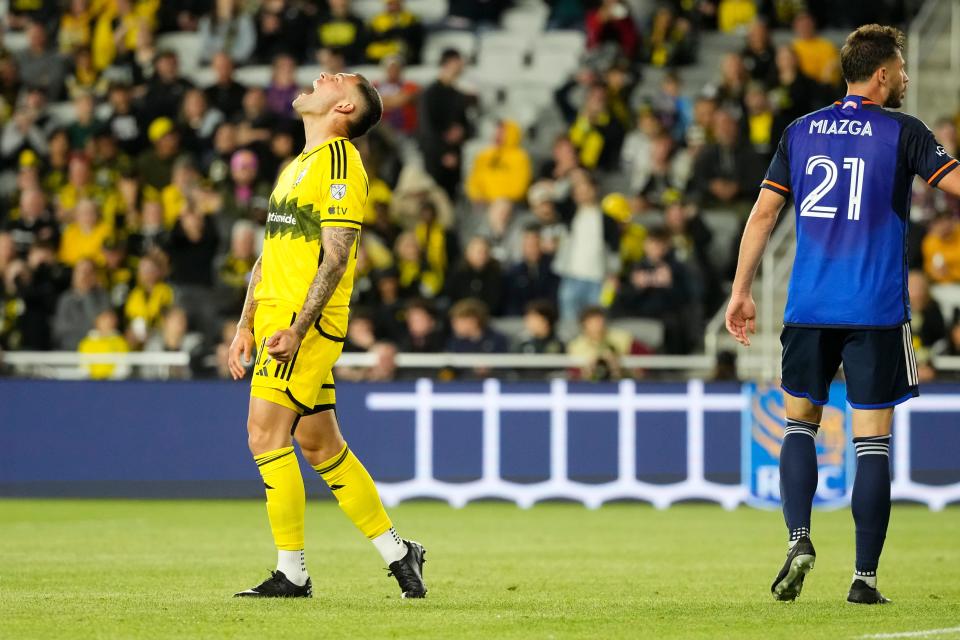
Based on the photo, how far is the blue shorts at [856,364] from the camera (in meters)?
7.15

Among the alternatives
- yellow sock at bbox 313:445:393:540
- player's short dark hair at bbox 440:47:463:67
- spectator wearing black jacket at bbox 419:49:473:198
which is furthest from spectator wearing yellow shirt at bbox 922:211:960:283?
yellow sock at bbox 313:445:393:540

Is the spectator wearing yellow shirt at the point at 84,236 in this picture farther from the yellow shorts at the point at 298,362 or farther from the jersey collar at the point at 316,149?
the yellow shorts at the point at 298,362

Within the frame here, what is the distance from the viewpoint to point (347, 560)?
9.84 metres

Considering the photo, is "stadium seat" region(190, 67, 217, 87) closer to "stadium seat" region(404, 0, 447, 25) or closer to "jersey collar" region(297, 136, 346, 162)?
"stadium seat" region(404, 0, 447, 25)

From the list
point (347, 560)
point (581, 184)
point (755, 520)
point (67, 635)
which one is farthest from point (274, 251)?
point (581, 184)

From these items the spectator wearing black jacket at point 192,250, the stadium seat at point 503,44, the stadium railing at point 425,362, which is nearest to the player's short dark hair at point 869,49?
the stadium railing at point 425,362

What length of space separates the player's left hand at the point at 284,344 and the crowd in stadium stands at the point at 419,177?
8515 millimetres

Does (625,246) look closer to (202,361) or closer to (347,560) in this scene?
(202,361)

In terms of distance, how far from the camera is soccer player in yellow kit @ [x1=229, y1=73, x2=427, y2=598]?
23.4ft

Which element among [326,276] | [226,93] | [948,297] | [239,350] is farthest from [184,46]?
[326,276]

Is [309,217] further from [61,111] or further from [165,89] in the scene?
[61,111]

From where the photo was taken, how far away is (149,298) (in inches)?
683

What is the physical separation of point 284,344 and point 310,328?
0.68 ft

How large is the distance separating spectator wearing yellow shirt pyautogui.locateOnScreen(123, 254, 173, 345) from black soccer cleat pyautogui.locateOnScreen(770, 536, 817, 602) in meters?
11.0
